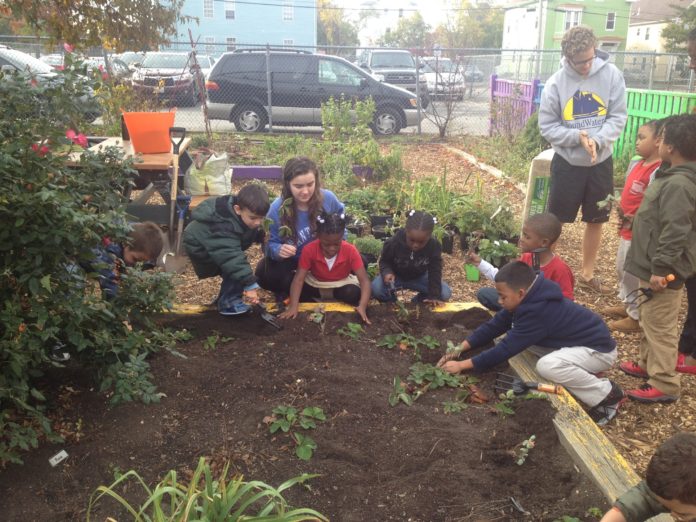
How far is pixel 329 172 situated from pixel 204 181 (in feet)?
8.11

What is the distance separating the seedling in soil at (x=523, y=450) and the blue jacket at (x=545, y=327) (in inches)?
24.7

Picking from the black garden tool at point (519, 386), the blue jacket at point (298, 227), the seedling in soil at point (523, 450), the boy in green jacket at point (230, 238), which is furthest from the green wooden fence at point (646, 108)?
the seedling in soil at point (523, 450)

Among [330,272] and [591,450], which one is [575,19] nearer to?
[330,272]

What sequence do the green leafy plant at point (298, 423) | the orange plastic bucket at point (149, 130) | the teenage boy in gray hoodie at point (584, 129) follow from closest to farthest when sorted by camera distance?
the green leafy plant at point (298, 423)
the teenage boy in gray hoodie at point (584, 129)
the orange plastic bucket at point (149, 130)

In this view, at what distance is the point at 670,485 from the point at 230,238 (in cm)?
279

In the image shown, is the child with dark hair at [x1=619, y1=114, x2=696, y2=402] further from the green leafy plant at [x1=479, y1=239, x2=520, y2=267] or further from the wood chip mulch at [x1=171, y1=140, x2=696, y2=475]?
the green leafy plant at [x1=479, y1=239, x2=520, y2=267]

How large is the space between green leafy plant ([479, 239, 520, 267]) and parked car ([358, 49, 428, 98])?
1332 centimetres

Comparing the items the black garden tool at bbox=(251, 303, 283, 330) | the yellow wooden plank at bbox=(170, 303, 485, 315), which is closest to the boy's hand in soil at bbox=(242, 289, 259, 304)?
the black garden tool at bbox=(251, 303, 283, 330)

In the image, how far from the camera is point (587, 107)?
527cm

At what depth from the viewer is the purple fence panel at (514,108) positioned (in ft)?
39.4

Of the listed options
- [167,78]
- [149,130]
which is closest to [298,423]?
[149,130]

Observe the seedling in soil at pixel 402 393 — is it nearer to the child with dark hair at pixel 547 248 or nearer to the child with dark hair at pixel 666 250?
the child with dark hair at pixel 547 248

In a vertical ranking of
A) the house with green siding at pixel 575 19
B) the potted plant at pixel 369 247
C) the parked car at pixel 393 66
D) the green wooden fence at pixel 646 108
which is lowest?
the potted plant at pixel 369 247

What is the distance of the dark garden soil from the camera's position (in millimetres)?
2477
